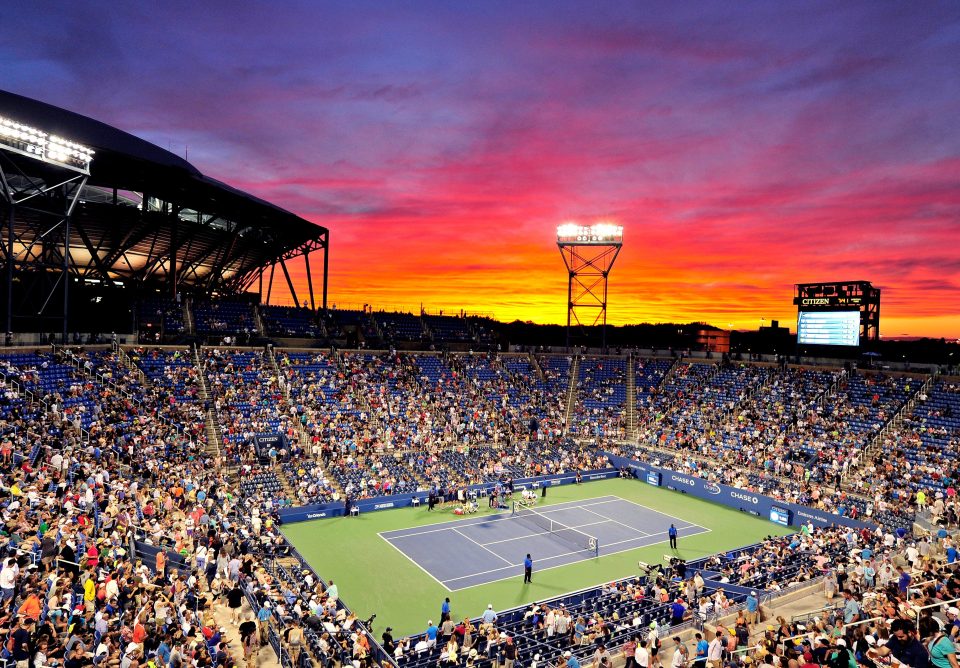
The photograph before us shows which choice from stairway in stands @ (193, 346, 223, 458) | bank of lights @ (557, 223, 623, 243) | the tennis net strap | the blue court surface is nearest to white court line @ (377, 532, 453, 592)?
the blue court surface

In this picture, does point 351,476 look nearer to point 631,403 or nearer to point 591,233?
point 631,403

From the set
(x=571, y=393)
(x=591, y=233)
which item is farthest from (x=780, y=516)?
(x=591, y=233)

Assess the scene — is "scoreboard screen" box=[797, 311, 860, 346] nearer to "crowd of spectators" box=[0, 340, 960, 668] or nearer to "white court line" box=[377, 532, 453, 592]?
"crowd of spectators" box=[0, 340, 960, 668]

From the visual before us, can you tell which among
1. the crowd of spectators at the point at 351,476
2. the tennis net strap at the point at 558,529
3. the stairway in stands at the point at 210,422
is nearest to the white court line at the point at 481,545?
the tennis net strap at the point at 558,529

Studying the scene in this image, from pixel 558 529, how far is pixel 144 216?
123 feet

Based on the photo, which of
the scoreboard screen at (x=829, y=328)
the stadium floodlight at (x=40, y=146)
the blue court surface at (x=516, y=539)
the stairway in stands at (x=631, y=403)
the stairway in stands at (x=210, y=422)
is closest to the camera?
the blue court surface at (x=516, y=539)

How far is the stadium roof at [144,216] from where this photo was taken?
38531mm

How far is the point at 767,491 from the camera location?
34.9 meters

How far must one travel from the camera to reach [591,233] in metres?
58.2

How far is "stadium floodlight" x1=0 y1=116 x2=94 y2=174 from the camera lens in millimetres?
27031

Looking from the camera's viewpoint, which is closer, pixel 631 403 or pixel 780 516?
pixel 780 516

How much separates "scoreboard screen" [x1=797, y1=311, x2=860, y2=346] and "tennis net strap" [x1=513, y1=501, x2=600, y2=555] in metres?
26.7

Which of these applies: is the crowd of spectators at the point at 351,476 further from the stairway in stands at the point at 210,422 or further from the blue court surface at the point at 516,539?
the blue court surface at the point at 516,539

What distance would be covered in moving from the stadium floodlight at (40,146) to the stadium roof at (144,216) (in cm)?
244
